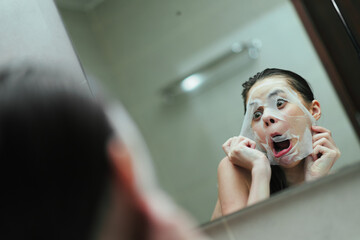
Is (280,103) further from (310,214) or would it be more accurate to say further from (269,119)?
(310,214)

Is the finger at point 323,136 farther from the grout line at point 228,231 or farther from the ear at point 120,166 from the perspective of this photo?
the ear at point 120,166

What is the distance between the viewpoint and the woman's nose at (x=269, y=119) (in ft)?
2.54

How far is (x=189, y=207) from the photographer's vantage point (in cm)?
Answer: 84

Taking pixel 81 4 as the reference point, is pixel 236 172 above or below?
below

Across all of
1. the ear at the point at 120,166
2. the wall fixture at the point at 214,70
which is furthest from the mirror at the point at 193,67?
the ear at the point at 120,166

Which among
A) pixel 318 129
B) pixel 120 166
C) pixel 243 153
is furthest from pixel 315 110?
pixel 120 166

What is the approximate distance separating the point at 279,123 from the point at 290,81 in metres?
0.07

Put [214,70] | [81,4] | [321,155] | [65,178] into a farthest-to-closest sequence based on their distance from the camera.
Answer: [81,4] → [214,70] → [321,155] → [65,178]

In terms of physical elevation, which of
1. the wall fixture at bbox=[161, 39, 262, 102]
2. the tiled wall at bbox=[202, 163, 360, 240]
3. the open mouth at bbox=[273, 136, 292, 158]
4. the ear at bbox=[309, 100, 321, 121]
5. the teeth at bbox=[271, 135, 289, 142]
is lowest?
the tiled wall at bbox=[202, 163, 360, 240]

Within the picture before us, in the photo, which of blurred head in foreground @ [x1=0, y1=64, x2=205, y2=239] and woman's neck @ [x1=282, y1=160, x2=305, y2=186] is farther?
woman's neck @ [x1=282, y1=160, x2=305, y2=186]

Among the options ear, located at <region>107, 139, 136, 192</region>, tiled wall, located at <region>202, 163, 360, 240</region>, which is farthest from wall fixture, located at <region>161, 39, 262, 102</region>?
ear, located at <region>107, 139, 136, 192</region>

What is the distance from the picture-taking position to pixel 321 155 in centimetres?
75

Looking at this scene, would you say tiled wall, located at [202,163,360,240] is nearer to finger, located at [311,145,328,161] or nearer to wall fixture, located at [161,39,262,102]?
finger, located at [311,145,328,161]

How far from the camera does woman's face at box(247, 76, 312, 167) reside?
76 cm
